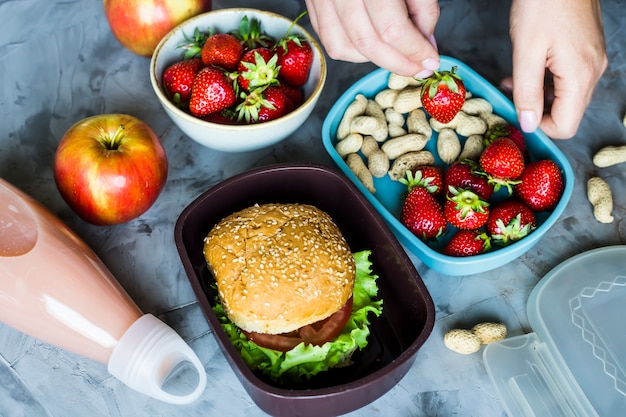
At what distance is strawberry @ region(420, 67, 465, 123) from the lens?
0.95 meters

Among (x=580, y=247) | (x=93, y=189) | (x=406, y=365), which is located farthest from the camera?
(x=580, y=247)

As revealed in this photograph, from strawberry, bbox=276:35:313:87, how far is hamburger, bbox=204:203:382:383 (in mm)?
233

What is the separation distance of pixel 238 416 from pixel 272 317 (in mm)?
141

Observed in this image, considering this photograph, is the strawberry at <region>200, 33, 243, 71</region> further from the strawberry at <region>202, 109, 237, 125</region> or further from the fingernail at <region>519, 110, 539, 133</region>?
the fingernail at <region>519, 110, 539, 133</region>

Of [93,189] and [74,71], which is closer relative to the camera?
[93,189]

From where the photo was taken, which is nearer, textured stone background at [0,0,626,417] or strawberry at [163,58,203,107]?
textured stone background at [0,0,626,417]

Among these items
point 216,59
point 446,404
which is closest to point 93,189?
point 216,59

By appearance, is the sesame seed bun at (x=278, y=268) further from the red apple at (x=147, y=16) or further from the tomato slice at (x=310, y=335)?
the red apple at (x=147, y=16)

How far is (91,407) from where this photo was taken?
2.63 ft

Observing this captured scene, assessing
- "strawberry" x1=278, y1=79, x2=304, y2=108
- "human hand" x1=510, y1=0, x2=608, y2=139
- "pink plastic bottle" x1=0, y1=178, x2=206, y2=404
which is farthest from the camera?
"strawberry" x1=278, y1=79, x2=304, y2=108

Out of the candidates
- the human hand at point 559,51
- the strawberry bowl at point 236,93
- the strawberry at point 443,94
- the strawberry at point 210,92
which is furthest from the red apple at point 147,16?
the human hand at point 559,51

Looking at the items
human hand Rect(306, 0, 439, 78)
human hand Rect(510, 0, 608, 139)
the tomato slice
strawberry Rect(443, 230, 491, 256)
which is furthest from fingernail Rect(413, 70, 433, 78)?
the tomato slice

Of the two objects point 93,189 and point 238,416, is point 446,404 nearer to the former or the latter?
point 238,416

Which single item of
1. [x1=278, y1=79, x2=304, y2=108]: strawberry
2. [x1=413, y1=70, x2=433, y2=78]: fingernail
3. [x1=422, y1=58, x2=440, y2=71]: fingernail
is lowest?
[x1=278, y1=79, x2=304, y2=108]: strawberry
